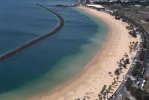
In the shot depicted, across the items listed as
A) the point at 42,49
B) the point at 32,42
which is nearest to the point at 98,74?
the point at 42,49

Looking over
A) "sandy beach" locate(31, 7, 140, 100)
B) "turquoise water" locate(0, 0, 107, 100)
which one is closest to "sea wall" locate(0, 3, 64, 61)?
"turquoise water" locate(0, 0, 107, 100)

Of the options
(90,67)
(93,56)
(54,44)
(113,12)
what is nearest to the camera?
(90,67)

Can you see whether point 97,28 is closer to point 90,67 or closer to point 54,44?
point 54,44

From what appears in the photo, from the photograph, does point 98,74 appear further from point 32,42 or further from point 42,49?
point 32,42

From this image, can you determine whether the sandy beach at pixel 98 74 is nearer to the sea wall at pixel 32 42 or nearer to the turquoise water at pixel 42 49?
the turquoise water at pixel 42 49

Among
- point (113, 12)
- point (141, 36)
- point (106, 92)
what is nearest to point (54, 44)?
point (141, 36)

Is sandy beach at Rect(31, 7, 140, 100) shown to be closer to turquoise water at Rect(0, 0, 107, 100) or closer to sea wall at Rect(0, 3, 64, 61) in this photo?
turquoise water at Rect(0, 0, 107, 100)

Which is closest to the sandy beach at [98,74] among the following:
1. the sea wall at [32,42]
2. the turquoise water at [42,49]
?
the turquoise water at [42,49]
